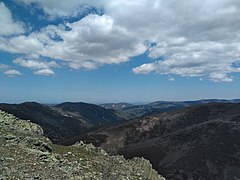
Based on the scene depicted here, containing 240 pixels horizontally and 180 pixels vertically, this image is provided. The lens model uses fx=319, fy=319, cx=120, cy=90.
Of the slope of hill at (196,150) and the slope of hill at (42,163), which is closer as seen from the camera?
the slope of hill at (42,163)

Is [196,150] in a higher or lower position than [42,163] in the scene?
lower

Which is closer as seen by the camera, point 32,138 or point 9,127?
point 32,138

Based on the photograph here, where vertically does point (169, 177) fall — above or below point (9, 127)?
below

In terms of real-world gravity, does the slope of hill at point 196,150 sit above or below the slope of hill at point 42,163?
below

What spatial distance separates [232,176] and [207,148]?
26.4 m

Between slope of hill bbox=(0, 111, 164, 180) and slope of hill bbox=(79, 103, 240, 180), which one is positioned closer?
slope of hill bbox=(0, 111, 164, 180)

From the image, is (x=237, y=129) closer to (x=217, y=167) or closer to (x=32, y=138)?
(x=217, y=167)

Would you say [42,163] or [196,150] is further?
[196,150]

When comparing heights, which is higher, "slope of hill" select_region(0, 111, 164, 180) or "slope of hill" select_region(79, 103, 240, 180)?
"slope of hill" select_region(0, 111, 164, 180)

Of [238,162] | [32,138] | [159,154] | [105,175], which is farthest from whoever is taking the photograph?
[159,154]

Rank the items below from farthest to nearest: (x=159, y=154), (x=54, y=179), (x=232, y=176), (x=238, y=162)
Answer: (x=159, y=154), (x=238, y=162), (x=232, y=176), (x=54, y=179)

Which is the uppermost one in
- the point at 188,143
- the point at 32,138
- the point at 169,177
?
the point at 32,138

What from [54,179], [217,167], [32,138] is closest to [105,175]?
[54,179]

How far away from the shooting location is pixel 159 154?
6211 inches
